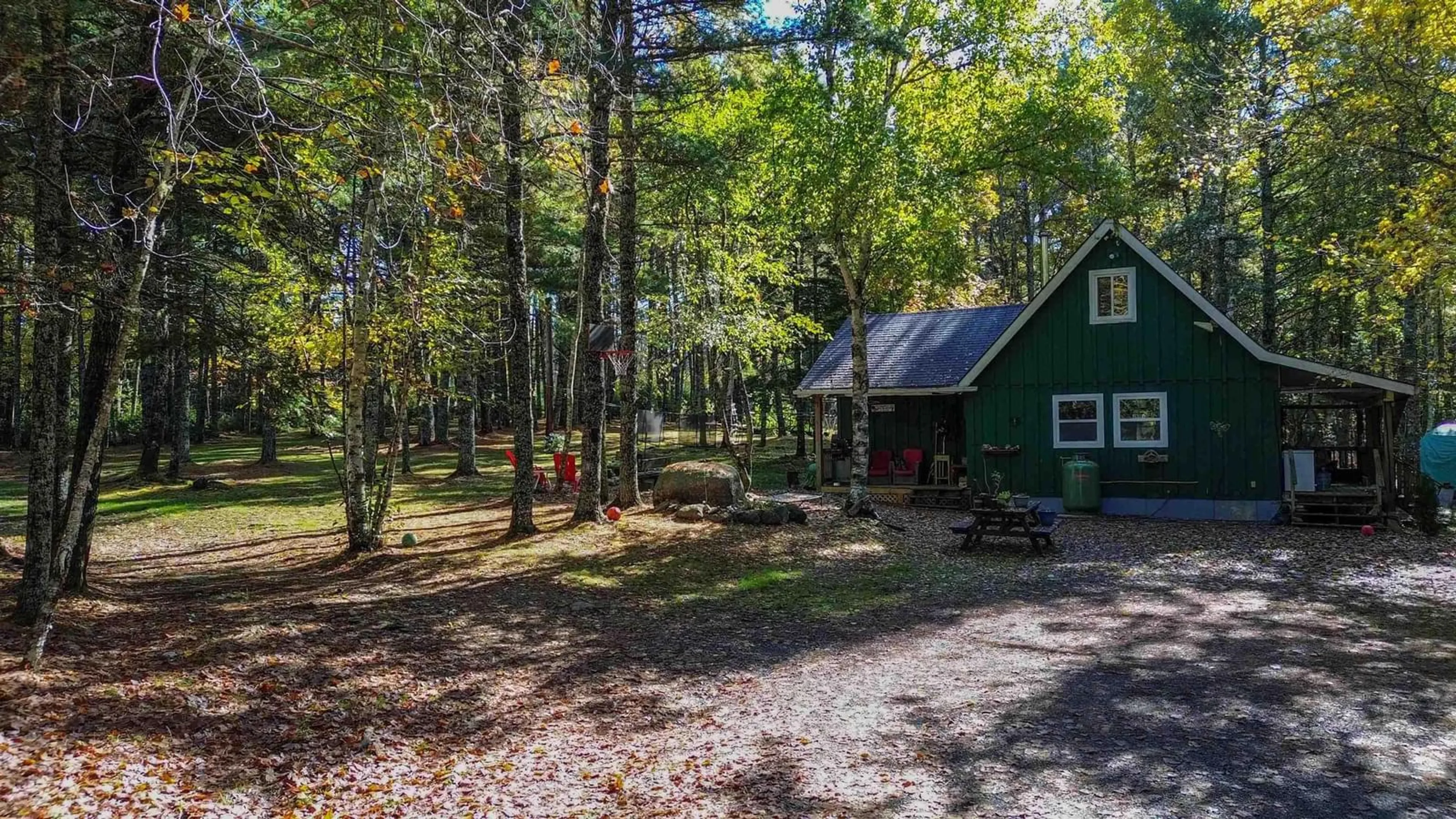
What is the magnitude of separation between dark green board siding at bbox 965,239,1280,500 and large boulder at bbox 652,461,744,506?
654cm

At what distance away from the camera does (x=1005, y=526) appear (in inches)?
517

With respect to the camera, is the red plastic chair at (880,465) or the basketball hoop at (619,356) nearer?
the basketball hoop at (619,356)

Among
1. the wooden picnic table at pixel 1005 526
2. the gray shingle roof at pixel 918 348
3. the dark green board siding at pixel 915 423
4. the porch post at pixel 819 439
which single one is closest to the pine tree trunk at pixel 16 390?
the porch post at pixel 819 439

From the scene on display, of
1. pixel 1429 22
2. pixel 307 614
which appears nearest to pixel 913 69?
pixel 1429 22

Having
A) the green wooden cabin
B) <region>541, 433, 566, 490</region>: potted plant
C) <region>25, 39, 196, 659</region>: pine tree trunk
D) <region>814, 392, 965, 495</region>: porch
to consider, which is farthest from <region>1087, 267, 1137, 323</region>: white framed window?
<region>25, 39, 196, 659</region>: pine tree trunk

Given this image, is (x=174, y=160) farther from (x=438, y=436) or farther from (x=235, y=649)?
(x=438, y=436)

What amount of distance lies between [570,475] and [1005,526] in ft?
34.6

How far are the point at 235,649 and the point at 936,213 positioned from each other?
12.9 meters

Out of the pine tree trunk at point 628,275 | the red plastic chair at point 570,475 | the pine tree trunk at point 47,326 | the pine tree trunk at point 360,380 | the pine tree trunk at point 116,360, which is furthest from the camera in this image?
the red plastic chair at point 570,475

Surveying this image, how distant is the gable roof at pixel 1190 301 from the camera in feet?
49.3

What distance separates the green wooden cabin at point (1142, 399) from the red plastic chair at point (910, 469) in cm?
82

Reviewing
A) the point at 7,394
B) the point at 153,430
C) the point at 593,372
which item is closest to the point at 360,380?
the point at 593,372

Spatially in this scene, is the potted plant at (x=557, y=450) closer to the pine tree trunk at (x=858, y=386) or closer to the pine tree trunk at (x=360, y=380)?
the pine tree trunk at (x=858, y=386)

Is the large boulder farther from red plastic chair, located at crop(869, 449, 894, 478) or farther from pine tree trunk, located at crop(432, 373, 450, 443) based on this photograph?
pine tree trunk, located at crop(432, 373, 450, 443)
